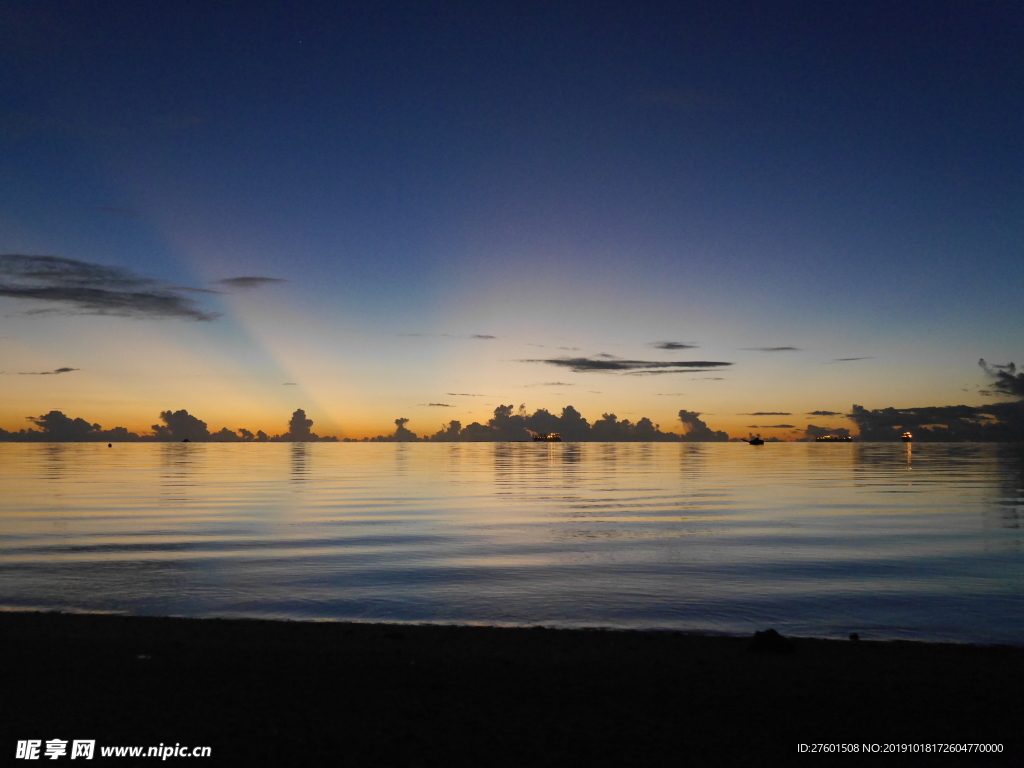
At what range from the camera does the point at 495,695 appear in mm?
9672

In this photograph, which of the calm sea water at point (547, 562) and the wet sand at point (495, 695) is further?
the calm sea water at point (547, 562)

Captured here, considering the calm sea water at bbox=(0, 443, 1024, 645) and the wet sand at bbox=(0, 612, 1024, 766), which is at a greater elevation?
the wet sand at bbox=(0, 612, 1024, 766)

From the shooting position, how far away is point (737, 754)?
787cm

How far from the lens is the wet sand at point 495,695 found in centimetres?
796

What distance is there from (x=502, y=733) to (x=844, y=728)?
442 cm

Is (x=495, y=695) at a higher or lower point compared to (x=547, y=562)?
higher

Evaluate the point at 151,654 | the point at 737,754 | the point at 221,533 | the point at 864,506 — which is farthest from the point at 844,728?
the point at 864,506

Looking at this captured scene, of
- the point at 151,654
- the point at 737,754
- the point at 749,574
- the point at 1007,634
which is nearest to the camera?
the point at 737,754

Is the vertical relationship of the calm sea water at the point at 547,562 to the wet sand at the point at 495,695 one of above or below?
below

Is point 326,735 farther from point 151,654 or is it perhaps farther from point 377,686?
point 151,654

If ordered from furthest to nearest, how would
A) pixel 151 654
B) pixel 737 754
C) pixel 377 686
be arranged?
pixel 151 654 → pixel 377 686 → pixel 737 754

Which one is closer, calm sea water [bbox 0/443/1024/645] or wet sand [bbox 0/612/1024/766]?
wet sand [bbox 0/612/1024/766]

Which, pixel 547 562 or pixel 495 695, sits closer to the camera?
pixel 495 695

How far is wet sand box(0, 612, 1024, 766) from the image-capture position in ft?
26.1
